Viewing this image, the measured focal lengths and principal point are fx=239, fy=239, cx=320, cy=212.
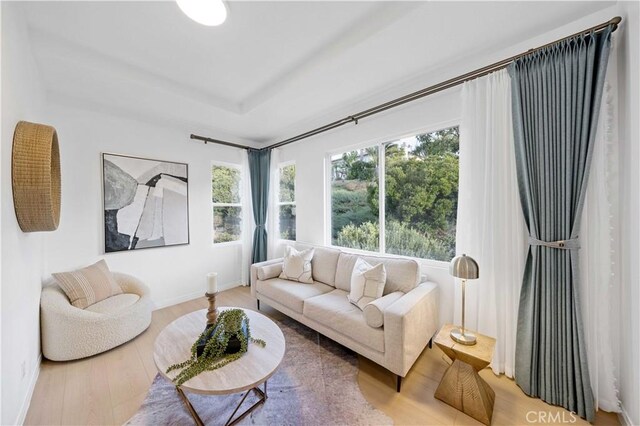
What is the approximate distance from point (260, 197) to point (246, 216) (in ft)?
1.35

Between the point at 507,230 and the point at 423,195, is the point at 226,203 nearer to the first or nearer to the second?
the point at 423,195

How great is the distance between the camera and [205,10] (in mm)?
1451

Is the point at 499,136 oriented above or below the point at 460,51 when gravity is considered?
below

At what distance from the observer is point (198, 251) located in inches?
141

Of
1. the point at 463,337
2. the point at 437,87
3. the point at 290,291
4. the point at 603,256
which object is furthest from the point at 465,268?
the point at 290,291

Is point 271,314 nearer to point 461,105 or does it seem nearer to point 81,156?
point 81,156

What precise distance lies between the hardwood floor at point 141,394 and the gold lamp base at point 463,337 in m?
0.44

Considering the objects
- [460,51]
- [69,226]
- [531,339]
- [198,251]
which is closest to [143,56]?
[69,226]

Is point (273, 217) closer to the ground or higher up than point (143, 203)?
closer to the ground

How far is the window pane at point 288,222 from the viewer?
3931 millimetres

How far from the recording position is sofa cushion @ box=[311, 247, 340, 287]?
9.15 feet

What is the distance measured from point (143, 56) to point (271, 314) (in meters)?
2.92

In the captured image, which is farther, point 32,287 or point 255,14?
point 32,287

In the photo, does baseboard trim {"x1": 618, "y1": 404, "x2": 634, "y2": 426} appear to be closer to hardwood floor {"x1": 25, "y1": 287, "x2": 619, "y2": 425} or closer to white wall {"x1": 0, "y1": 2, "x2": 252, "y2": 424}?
hardwood floor {"x1": 25, "y1": 287, "x2": 619, "y2": 425}
